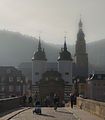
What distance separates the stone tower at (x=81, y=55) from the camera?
177275 millimetres

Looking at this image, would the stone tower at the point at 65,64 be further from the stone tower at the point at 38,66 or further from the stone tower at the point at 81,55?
the stone tower at the point at 81,55

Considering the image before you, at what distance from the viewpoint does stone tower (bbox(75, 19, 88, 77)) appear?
177m

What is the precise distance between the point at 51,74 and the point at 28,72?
2952 inches

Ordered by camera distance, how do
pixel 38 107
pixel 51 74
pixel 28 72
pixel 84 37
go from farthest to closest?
pixel 28 72
pixel 84 37
pixel 51 74
pixel 38 107

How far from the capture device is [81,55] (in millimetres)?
184125

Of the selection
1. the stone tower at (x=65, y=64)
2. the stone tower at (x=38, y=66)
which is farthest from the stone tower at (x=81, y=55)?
the stone tower at (x=65, y=64)

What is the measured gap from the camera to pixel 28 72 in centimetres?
19888

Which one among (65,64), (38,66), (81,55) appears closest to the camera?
(65,64)

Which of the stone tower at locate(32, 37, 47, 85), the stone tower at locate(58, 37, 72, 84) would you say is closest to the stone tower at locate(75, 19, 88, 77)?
the stone tower at locate(32, 37, 47, 85)

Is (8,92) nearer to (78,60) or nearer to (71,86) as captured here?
(71,86)

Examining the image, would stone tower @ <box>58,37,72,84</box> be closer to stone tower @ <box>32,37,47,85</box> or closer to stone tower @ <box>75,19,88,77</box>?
stone tower @ <box>32,37,47,85</box>

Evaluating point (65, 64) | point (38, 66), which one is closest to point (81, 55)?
point (38, 66)

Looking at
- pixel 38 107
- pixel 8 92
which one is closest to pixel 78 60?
pixel 8 92

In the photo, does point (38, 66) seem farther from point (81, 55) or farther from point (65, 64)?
point (81, 55)
